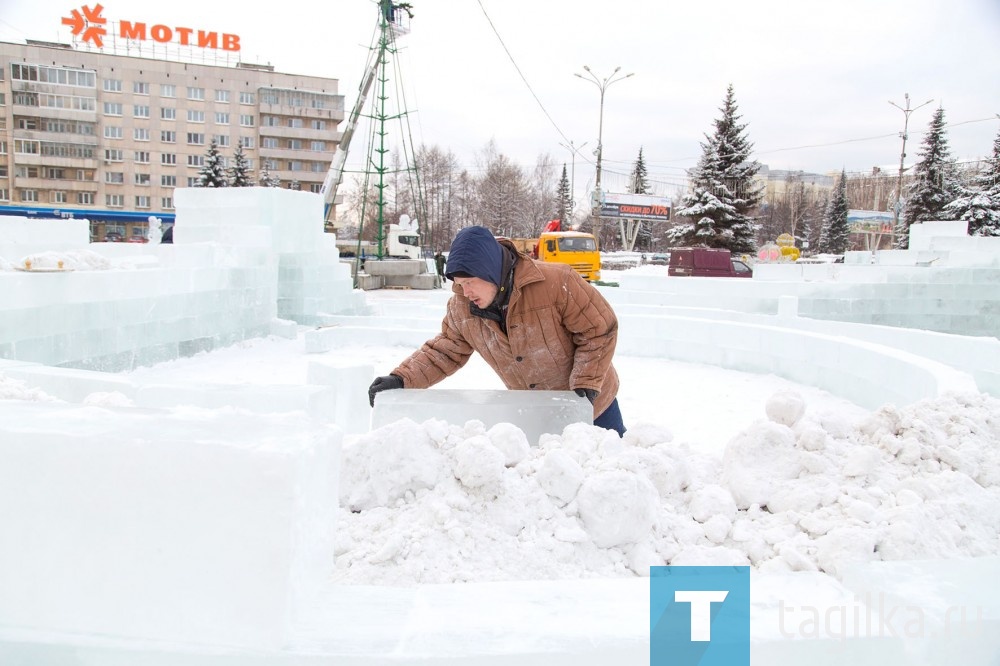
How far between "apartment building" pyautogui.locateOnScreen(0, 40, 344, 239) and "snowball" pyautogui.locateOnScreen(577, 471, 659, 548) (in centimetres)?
5189

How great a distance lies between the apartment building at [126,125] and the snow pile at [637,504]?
51.5 meters

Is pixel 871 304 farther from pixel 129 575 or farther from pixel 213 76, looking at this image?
pixel 213 76

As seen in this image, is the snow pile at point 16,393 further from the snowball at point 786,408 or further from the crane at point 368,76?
the crane at point 368,76

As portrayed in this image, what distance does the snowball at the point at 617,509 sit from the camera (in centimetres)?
188

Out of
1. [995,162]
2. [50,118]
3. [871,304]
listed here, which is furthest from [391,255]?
[50,118]

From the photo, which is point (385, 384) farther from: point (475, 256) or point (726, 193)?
point (726, 193)

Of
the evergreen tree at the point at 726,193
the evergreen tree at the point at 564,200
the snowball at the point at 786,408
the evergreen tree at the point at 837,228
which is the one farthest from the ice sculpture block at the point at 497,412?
the evergreen tree at the point at 837,228

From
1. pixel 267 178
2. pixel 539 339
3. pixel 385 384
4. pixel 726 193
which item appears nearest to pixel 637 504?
pixel 539 339

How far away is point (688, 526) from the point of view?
2.02 metres

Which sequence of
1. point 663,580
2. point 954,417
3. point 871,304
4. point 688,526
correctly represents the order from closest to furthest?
1. point 663,580
2. point 688,526
3. point 954,417
4. point 871,304

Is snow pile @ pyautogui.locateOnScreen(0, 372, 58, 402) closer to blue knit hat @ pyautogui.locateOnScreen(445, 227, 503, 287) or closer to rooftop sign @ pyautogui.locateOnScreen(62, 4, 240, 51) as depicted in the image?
blue knit hat @ pyautogui.locateOnScreen(445, 227, 503, 287)

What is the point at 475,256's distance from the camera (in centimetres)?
295

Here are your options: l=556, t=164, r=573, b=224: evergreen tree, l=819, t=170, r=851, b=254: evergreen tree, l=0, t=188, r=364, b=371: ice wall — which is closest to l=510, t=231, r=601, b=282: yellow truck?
l=0, t=188, r=364, b=371: ice wall

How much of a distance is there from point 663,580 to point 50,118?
2390 inches
